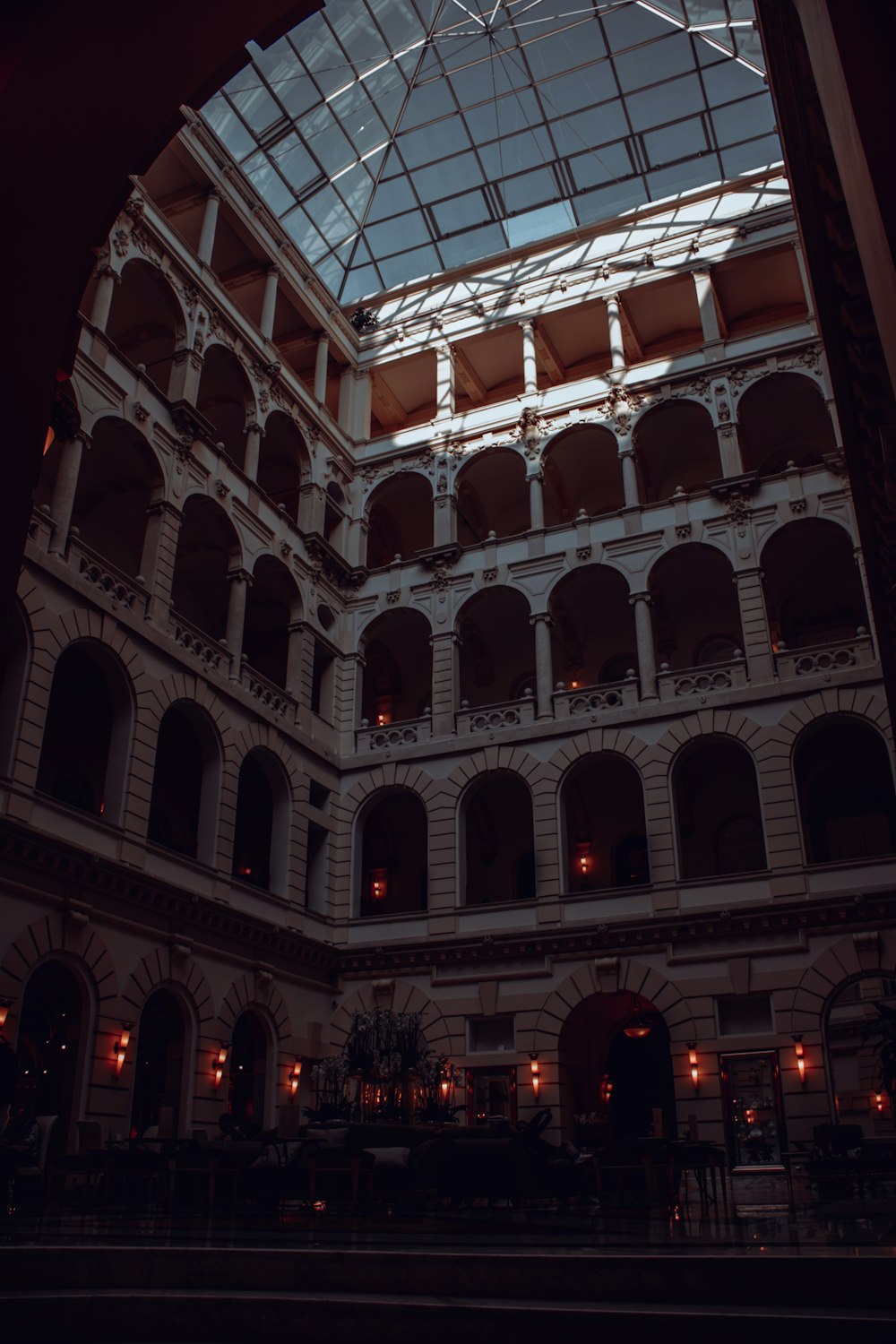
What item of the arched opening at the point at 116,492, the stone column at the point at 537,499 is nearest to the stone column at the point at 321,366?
the stone column at the point at 537,499

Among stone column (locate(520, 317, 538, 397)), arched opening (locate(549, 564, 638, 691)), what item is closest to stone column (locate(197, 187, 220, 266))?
stone column (locate(520, 317, 538, 397))

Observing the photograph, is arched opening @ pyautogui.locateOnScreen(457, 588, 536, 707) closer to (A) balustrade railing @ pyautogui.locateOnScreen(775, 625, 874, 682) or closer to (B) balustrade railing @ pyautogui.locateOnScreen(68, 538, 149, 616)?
(A) balustrade railing @ pyautogui.locateOnScreen(775, 625, 874, 682)

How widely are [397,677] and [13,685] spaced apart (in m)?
15.2

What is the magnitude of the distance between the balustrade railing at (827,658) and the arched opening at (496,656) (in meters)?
8.12

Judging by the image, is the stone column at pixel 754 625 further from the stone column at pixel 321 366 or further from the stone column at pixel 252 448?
the stone column at pixel 321 366

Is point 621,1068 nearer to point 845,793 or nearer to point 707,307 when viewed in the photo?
point 845,793

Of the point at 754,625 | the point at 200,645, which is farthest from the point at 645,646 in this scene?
the point at 200,645

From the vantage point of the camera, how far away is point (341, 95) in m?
29.5

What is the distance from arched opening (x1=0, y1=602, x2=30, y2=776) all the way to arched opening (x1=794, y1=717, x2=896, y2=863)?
17.6 metres

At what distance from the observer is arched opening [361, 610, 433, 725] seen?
31641mm

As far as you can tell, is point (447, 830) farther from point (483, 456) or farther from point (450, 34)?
point (450, 34)

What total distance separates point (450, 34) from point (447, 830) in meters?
21.3

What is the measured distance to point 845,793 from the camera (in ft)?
86.6

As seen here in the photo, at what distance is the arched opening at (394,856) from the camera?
3036cm
